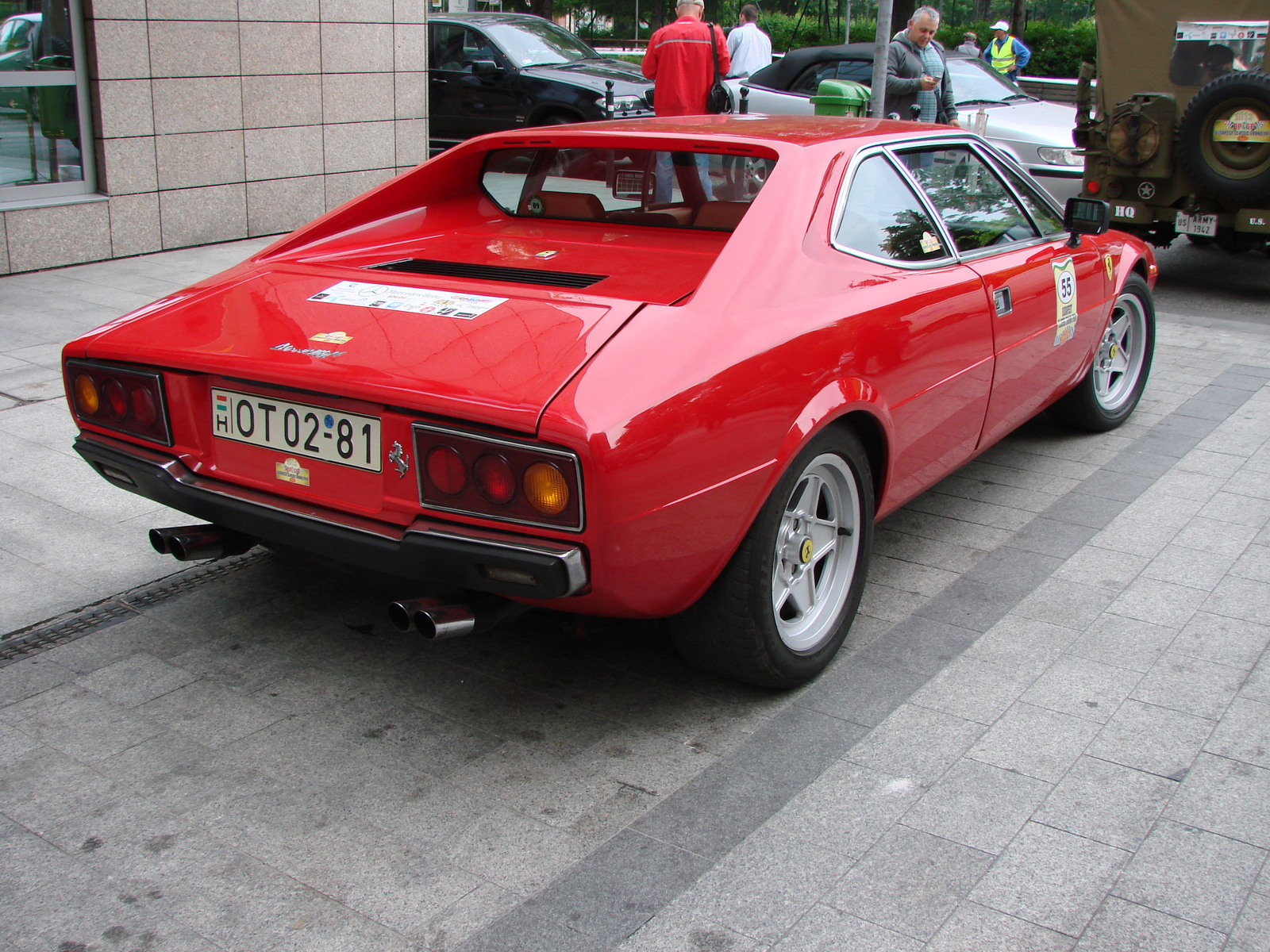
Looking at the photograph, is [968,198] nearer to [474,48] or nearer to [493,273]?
[493,273]

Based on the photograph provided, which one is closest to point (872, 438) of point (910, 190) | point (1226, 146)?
point (910, 190)

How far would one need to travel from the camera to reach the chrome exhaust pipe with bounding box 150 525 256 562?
9.57 feet

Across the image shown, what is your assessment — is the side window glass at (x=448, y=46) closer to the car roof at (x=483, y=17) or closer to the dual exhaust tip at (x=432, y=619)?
the car roof at (x=483, y=17)

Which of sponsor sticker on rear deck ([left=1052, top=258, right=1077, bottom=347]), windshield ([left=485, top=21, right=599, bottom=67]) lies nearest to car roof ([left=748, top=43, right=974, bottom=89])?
windshield ([left=485, top=21, right=599, bottom=67])

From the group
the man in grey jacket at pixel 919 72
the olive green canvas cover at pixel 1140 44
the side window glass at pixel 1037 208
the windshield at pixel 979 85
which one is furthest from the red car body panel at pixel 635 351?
the windshield at pixel 979 85

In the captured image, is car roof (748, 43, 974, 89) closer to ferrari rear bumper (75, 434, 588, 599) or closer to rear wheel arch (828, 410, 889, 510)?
rear wheel arch (828, 410, 889, 510)

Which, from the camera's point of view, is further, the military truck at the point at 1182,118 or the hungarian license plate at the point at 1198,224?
the hungarian license plate at the point at 1198,224

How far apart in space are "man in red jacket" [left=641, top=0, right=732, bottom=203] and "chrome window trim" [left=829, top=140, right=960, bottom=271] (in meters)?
6.61

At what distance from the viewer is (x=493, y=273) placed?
314 centimetres

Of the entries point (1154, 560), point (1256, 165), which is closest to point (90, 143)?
point (1154, 560)

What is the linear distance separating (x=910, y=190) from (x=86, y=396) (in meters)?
2.49

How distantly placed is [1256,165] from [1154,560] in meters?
5.03

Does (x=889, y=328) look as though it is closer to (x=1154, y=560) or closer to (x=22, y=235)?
(x=1154, y=560)

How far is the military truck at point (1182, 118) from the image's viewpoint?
767 cm
